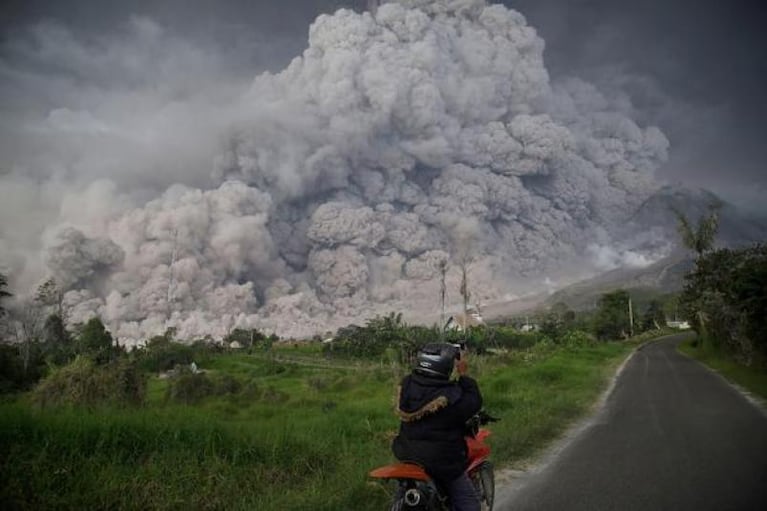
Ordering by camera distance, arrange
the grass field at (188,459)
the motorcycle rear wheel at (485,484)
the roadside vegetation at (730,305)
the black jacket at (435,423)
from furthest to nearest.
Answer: the roadside vegetation at (730,305) < the grass field at (188,459) < the motorcycle rear wheel at (485,484) < the black jacket at (435,423)

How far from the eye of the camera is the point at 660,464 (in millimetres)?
7152

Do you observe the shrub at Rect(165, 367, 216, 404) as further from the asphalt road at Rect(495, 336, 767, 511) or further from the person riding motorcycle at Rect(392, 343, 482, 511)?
the person riding motorcycle at Rect(392, 343, 482, 511)

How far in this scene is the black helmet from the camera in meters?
4.08

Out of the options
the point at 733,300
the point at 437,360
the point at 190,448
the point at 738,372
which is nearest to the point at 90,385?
the point at 190,448

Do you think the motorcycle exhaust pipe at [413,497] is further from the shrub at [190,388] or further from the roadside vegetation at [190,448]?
the shrub at [190,388]

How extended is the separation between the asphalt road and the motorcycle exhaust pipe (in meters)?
2.22

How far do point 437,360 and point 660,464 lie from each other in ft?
15.6

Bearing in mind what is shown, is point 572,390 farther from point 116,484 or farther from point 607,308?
point 607,308

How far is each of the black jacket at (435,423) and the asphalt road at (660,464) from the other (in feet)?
6.65

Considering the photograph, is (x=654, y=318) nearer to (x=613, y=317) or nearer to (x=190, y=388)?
(x=613, y=317)

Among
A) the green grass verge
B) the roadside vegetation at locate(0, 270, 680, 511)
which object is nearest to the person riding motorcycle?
the roadside vegetation at locate(0, 270, 680, 511)

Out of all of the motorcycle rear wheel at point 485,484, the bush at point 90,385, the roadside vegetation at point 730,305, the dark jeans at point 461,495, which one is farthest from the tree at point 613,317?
the dark jeans at point 461,495

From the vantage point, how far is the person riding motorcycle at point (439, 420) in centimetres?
404

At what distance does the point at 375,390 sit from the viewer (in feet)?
94.2
